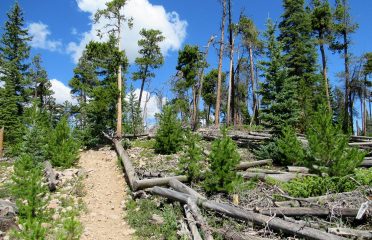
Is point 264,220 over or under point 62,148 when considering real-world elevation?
under

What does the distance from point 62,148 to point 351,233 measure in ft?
47.6

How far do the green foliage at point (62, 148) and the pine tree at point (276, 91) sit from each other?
1015cm

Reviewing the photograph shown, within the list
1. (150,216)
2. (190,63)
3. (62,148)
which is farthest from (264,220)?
(190,63)

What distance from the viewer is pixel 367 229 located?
7613 millimetres

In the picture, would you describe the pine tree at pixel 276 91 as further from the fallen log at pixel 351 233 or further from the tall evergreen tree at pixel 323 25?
the tall evergreen tree at pixel 323 25

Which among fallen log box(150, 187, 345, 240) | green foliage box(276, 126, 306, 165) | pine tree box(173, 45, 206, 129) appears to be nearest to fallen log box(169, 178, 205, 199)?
fallen log box(150, 187, 345, 240)

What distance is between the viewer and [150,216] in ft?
35.0

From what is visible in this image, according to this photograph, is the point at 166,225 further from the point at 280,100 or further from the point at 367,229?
the point at 280,100

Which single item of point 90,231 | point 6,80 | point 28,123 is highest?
point 6,80

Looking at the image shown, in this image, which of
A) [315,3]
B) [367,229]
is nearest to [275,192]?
[367,229]

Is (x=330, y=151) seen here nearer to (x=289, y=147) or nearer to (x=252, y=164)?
(x=289, y=147)

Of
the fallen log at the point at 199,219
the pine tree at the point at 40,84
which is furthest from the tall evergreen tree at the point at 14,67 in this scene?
the fallen log at the point at 199,219

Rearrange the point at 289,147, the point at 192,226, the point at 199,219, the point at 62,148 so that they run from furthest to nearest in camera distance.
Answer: the point at 62,148
the point at 289,147
the point at 199,219
the point at 192,226

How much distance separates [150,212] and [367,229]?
243 inches
